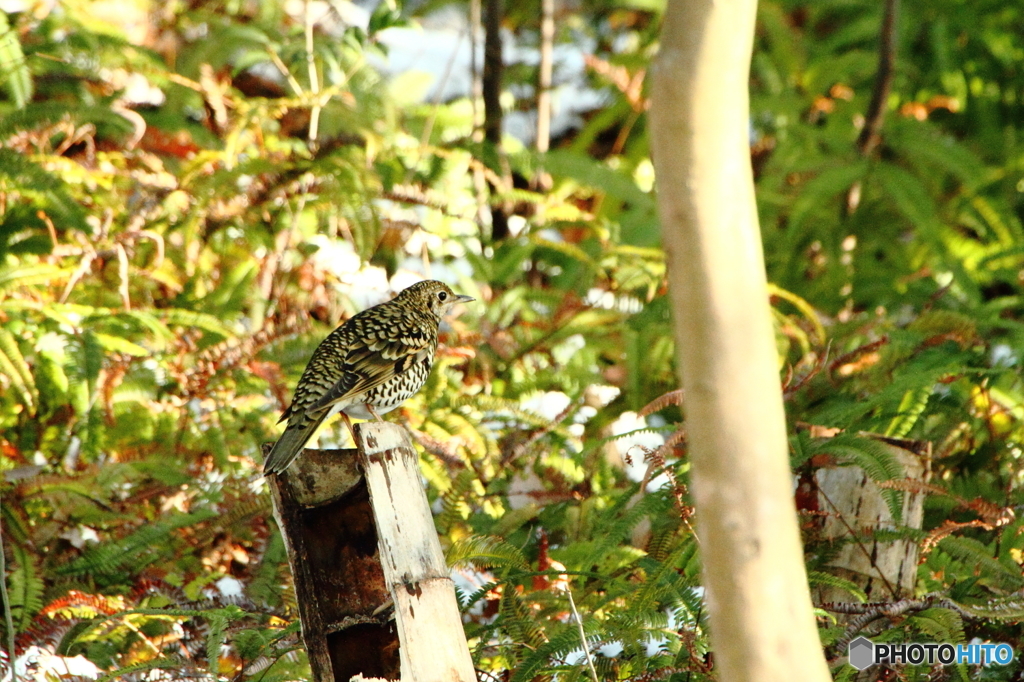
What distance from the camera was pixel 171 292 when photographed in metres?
6.35

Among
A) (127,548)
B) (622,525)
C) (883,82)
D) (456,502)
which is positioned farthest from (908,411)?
(883,82)

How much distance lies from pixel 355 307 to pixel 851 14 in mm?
5111

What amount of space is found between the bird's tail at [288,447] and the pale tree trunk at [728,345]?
5.75ft

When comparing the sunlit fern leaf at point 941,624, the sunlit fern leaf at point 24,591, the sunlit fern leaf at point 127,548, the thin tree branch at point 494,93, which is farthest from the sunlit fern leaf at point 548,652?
the thin tree branch at point 494,93

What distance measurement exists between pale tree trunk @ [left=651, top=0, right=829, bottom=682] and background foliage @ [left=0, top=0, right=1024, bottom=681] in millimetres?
1216

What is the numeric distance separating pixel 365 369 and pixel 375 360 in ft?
0.22

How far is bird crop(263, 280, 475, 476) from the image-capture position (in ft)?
12.3

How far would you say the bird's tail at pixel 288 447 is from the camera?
3.29m

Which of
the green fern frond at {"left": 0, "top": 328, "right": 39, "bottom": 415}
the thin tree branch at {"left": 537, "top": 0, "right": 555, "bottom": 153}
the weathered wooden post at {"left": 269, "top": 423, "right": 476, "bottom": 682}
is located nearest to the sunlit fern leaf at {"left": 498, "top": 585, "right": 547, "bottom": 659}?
the weathered wooden post at {"left": 269, "top": 423, "right": 476, "bottom": 682}

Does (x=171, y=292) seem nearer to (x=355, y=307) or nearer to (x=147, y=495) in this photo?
(x=355, y=307)

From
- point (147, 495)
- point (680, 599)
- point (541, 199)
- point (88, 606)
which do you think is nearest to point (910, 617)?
point (680, 599)

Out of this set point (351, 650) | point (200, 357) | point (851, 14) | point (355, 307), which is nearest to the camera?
point (351, 650)

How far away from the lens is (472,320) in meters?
6.50

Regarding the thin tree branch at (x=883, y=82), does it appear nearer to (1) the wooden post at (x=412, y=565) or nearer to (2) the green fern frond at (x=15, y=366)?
(1) the wooden post at (x=412, y=565)
